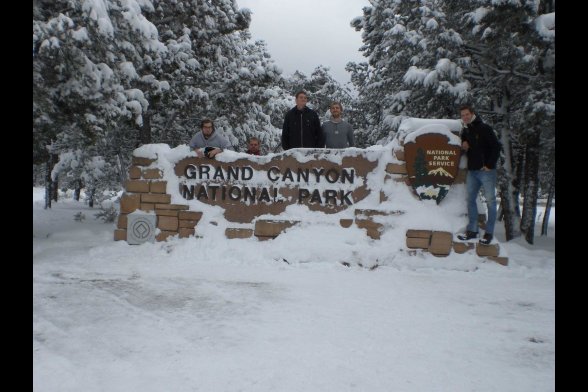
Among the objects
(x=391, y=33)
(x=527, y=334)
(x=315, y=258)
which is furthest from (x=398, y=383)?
(x=391, y=33)

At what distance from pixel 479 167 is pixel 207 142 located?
3932mm

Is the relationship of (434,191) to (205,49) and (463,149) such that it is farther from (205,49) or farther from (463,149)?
(205,49)

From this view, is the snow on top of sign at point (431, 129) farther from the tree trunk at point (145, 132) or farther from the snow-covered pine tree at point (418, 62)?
the tree trunk at point (145, 132)

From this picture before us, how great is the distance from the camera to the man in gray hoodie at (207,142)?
6.18 metres


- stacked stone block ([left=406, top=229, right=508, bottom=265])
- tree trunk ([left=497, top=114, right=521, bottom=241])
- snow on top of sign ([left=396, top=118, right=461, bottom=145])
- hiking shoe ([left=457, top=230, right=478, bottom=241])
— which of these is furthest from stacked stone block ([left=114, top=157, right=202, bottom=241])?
tree trunk ([left=497, top=114, right=521, bottom=241])

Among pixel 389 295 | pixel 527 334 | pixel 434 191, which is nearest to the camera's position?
pixel 527 334

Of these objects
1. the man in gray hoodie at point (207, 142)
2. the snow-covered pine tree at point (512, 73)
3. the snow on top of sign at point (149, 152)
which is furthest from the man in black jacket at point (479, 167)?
the snow on top of sign at point (149, 152)

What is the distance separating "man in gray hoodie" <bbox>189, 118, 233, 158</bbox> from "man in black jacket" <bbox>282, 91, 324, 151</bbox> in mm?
1046

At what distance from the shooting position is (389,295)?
4113 mm

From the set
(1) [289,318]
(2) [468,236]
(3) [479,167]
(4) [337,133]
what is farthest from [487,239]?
(1) [289,318]

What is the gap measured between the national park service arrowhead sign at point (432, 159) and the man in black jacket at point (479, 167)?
8.0 inches

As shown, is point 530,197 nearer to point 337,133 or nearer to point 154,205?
point 337,133

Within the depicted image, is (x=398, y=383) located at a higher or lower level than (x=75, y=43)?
lower

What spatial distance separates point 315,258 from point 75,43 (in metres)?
3.84
